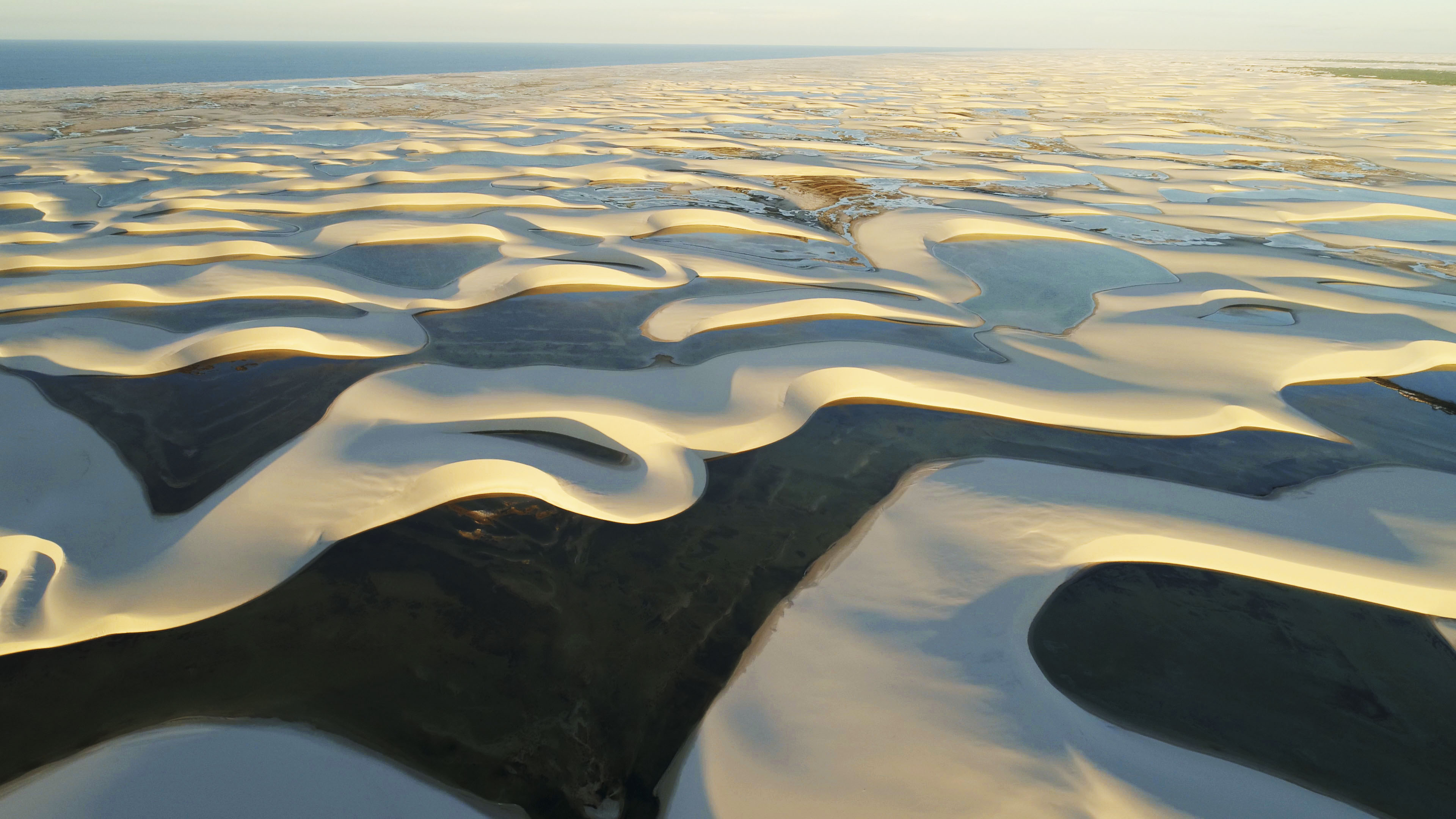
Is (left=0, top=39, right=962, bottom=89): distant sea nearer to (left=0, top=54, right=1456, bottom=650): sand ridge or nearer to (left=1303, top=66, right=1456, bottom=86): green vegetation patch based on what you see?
(left=0, top=54, right=1456, bottom=650): sand ridge

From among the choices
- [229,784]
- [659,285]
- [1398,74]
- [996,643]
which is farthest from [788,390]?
[1398,74]

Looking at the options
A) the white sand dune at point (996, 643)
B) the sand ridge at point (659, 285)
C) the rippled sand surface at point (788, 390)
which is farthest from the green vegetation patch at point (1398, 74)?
the white sand dune at point (996, 643)

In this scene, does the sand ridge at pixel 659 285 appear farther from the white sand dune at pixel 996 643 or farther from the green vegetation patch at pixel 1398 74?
the green vegetation patch at pixel 1398 74

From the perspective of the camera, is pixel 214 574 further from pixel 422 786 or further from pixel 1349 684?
pixel 1349 684

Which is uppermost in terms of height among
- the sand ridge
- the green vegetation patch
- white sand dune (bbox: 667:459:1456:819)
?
the green vegetation patch

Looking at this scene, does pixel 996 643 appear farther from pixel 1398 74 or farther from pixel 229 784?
pixel 1398 74

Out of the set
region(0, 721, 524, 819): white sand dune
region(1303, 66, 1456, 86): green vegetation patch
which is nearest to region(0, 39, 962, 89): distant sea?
region(0, 721, 524, 819): white sand dune

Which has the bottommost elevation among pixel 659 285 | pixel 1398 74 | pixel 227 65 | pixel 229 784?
pixel 229 784

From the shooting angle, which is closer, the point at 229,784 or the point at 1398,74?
the point at 229,784

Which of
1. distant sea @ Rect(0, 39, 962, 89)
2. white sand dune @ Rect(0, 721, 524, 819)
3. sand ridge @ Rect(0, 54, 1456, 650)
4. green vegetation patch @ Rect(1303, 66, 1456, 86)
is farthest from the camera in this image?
distant sea @ Rect(0, 39, 962, 89)
